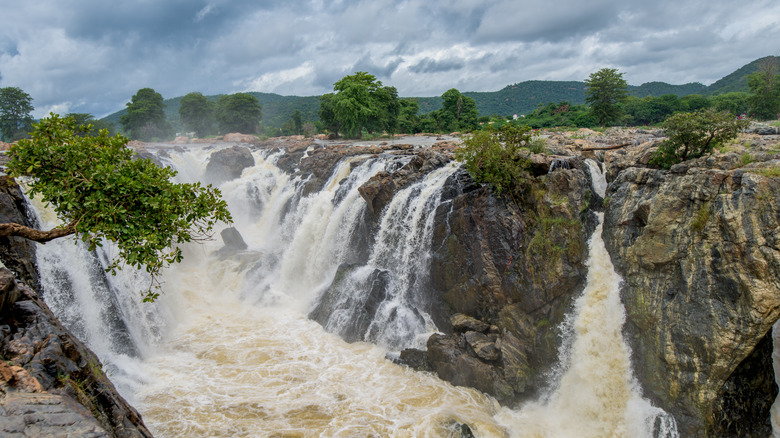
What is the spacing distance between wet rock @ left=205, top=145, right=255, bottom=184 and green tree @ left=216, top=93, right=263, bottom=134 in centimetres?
3388

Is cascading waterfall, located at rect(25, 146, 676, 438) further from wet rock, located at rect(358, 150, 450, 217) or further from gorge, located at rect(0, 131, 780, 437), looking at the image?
wet rock, located at rect(358, 150, 450, 217)

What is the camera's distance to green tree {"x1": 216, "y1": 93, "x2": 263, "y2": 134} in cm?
6675

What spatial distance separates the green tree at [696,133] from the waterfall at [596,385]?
4.33m

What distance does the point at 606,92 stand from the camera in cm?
3972

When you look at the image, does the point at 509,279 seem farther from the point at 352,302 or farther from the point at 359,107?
the point at 359,107

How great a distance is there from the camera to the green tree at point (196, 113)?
67562mm

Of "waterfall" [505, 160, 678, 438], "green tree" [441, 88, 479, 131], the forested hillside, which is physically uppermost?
the forested hillside

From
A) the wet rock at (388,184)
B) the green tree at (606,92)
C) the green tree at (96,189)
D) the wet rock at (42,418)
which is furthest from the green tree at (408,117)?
the wet rock at (42,418)

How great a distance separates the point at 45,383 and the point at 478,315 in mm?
12113

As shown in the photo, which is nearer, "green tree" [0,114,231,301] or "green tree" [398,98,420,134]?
"green tree" [0,114,231,301]

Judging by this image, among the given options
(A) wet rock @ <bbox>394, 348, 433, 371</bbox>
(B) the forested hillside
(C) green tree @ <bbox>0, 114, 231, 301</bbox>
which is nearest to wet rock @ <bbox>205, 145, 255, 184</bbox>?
(A) wet rock @ <bbox>394, 348, 433, 371</bbox>

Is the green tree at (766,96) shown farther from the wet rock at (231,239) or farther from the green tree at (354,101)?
the wet rock at (231,239)

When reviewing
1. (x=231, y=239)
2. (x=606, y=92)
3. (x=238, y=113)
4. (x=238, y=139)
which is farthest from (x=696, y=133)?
(x=238, y=113)

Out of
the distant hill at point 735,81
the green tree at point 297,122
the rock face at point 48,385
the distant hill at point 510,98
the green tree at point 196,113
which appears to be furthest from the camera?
the distant hill at point 510,98
